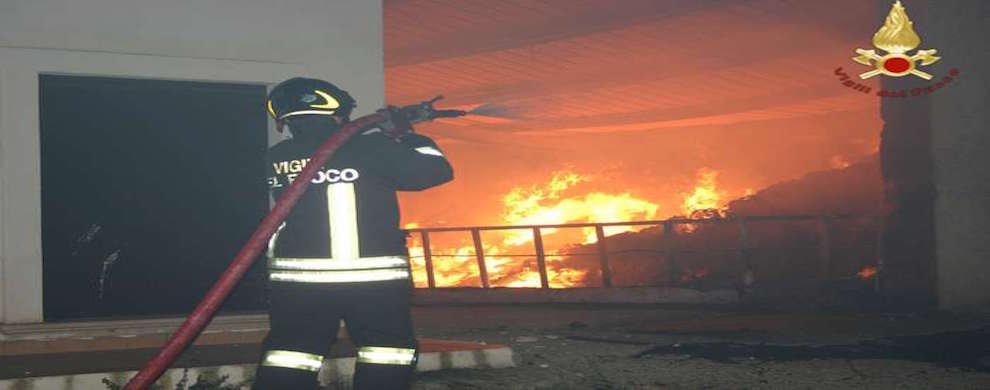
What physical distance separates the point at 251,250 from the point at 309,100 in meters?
0.58

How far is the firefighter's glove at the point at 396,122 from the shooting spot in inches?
149

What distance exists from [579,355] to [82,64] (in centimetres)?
347

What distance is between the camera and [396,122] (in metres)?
3.80

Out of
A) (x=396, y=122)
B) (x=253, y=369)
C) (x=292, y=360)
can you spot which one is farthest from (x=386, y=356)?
(x=253, y=369)

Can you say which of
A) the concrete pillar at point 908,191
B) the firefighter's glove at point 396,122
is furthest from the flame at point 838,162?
the firefighter's glove at point 396,122

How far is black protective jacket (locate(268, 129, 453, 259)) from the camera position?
3670 mm

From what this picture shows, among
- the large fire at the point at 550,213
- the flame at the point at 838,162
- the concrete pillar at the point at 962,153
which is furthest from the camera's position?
the large fire at the point at 550,213

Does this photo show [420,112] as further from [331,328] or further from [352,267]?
[331,328]

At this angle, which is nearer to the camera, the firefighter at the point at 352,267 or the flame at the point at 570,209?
the firefighter at the point at 352,267

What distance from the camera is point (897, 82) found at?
9.62 metres

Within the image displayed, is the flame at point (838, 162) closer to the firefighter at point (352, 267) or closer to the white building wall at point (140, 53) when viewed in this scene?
the white building wall at point (140, 53)

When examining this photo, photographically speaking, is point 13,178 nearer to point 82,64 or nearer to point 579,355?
point 82,64

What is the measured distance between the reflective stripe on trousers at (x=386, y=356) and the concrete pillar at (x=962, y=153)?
7.11 metres

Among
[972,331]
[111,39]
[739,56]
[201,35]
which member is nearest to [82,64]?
[111,39]
